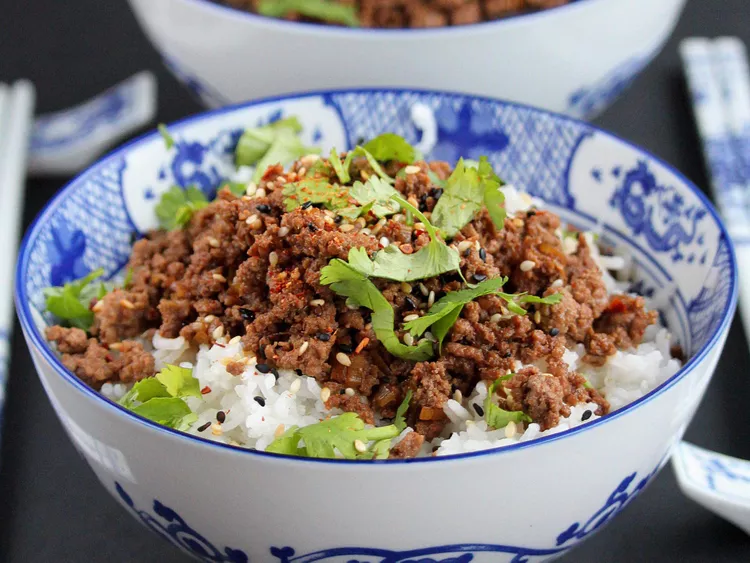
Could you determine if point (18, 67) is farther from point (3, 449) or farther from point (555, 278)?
point (555, 278)

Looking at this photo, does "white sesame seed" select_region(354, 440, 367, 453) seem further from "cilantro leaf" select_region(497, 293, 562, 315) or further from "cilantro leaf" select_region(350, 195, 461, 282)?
"cilantro leaf" select_region(497, 293, 562, 315)

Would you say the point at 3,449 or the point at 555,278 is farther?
the point at 3,449

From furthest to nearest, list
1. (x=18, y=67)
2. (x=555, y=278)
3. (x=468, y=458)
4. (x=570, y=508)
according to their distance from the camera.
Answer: (x=18, y=67)
(x=555, y=278)
(x=570, y=508)
(x=468, y=458)

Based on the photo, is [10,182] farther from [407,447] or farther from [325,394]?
[407,447]

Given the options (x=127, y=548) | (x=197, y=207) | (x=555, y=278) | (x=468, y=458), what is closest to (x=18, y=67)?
(x=197, y=207)

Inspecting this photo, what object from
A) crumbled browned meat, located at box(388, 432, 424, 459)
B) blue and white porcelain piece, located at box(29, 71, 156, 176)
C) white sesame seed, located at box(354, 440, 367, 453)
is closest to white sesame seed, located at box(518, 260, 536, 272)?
crumbled browned meat, located at box(388, 432, 424, 459)

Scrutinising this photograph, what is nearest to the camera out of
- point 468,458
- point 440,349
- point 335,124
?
point 468,458
